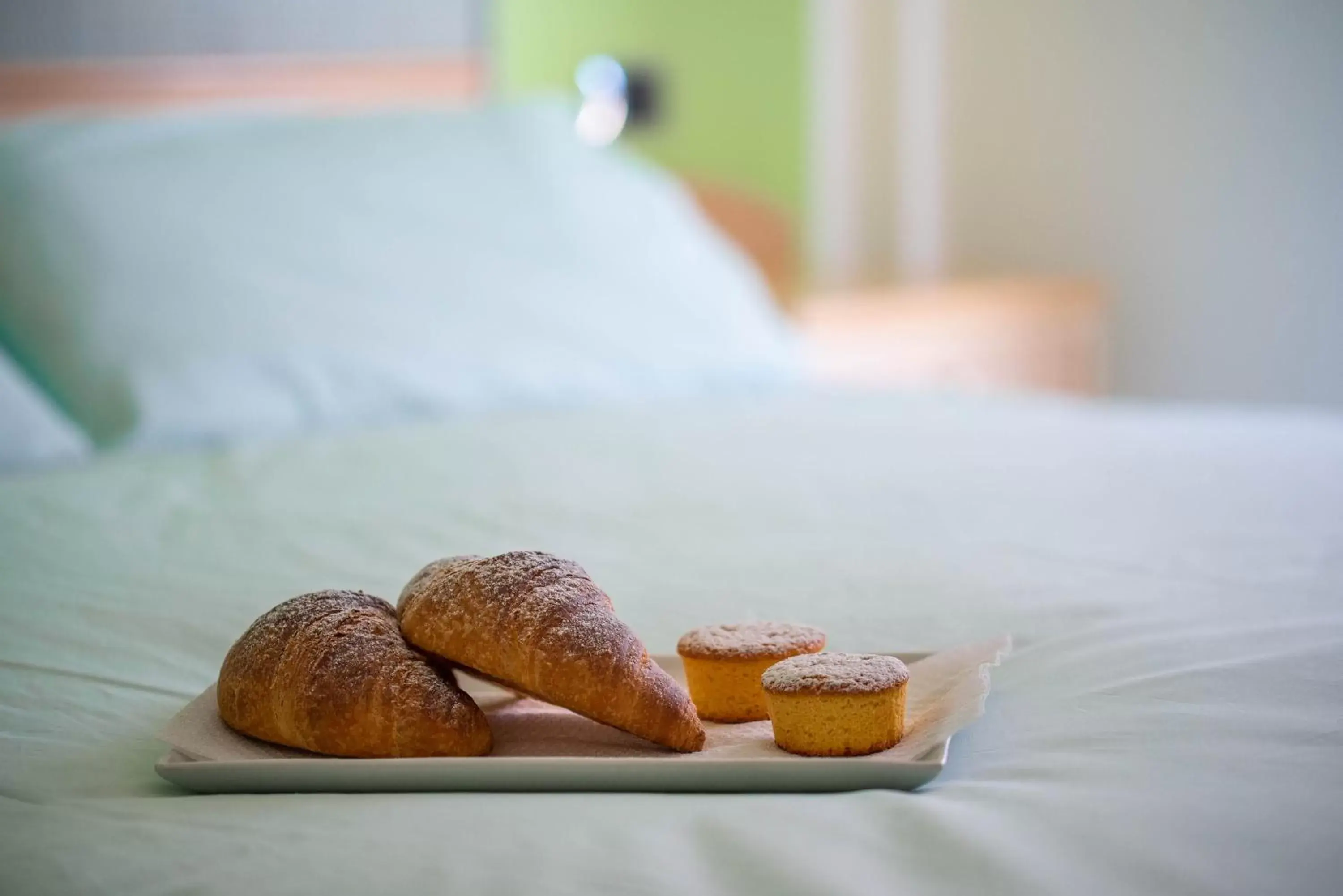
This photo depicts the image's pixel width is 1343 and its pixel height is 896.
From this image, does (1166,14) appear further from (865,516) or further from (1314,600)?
(1314,600)

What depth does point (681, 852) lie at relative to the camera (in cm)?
56

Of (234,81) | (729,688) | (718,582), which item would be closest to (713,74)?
(234,81)

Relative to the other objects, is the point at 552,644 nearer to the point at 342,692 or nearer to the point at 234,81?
the point at 342,692

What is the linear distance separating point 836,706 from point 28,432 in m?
1.10

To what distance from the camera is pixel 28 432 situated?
Result: 4.77 ft

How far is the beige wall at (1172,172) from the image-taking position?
2.73m

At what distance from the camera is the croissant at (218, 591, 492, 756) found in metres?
0.65

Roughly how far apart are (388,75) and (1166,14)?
1.56m

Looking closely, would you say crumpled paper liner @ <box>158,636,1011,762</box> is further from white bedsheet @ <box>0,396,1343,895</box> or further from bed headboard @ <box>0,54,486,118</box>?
bed headboard @ <box>0,54,486,118</box>

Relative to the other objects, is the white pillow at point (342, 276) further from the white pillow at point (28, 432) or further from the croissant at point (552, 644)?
the croissant at point (552, 644)

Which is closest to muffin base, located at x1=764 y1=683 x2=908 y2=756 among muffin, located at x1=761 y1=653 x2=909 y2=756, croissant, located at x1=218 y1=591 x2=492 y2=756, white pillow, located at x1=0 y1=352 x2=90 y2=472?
muffin, located at x1=761 y1=653 x2=909 y2=756

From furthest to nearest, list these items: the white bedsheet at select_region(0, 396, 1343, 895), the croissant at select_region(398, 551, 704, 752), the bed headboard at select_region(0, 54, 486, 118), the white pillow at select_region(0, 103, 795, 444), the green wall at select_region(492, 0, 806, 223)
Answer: the green wall at select_region(492, 0, 806, 223)
the bed headboard at select_region(0, 54, 486, 118)
the white pillow at select_region(0, 103, 795, 444)
the croissant at select_region(398, 551, 704, 752)
the white bedsheet at select_region(0, 396, 1343, 895)

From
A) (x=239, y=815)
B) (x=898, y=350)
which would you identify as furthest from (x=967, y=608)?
(x=898, y=350)

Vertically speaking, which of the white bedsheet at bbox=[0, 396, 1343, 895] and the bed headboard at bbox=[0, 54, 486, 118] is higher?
the bed headboard at bbox=[0, 54, 486, 118]
